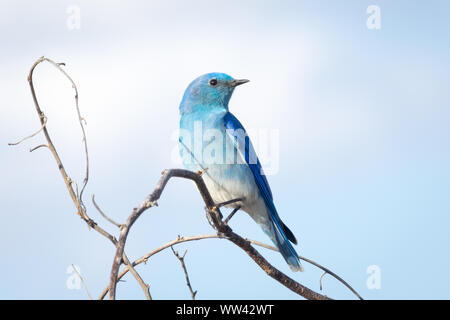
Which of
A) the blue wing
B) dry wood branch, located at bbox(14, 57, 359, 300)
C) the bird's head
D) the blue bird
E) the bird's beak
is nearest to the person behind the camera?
dry wood branch, located at bbox(14, 57, 359, 300)

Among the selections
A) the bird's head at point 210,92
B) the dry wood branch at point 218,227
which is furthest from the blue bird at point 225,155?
the dry wood branch at point 218,227

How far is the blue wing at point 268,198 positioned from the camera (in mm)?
7277

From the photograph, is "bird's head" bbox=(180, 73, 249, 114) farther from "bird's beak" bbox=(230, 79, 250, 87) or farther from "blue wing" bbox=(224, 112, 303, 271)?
"blue wing" bbox=(224, 112, 303, 271)

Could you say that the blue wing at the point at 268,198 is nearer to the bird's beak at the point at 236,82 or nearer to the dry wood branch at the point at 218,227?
the bird's beak at the point at 236,82

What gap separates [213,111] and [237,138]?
0.57 m

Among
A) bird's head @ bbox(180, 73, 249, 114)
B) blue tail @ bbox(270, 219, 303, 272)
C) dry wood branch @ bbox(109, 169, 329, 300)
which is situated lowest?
blue tail @ bbox(270, 219, 303, 272)

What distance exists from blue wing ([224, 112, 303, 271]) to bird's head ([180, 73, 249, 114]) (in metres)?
0.31

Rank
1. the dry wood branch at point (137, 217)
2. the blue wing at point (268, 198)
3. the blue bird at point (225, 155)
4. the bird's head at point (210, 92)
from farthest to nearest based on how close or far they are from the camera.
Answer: the bird's head at point (210, 92) < the blue wing at point (268, 198) < the blue bird at point (225, 155) < the dry wood branch at point (137, 217)

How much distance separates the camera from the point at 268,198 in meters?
7.38

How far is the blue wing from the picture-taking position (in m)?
7.28

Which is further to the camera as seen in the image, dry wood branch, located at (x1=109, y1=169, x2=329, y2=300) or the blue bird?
the blue bird

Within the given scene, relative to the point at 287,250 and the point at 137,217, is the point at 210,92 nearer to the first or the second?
the point at 287,250

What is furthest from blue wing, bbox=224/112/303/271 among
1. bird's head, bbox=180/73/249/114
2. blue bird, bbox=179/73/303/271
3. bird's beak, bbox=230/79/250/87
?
bird's beak, bbox=230/79/250/87

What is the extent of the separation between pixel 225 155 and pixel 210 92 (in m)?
1.20
